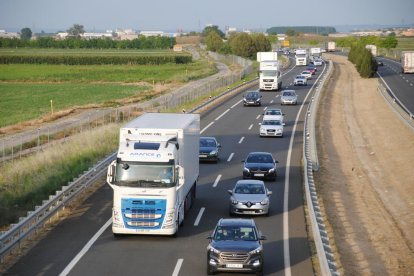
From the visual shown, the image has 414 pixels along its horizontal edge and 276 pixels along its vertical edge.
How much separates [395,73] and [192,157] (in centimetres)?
10524

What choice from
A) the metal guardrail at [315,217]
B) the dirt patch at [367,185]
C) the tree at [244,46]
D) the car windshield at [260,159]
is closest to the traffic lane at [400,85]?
the dirt patch at [367,185]

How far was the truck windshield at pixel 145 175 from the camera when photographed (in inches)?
914

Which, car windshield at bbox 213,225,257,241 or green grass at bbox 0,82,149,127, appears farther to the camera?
green grass at bbox 0,82,149,127

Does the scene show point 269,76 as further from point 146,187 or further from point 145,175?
point 146,187

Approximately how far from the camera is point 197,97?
8056 cm

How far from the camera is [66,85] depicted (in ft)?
382

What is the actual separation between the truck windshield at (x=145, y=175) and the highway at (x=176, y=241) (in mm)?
1838

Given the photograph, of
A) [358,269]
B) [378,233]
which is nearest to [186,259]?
[358,269]

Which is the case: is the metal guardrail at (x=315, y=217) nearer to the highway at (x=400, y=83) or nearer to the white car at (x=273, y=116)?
the white car at (x=273, y=116)

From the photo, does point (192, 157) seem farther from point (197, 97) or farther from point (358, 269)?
point (197, 97)

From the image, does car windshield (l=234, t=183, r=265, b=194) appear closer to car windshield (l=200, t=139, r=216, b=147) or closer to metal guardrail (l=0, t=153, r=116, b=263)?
metal guardrail (l=0, t=153, r=116, b=263)

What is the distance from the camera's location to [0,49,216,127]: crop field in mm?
81062

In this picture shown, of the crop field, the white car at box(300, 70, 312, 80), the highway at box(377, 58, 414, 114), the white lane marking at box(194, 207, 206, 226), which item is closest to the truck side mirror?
the white lane marking at box(194, 207, 206, 226)

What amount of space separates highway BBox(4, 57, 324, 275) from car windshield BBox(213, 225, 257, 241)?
3.34 ft
